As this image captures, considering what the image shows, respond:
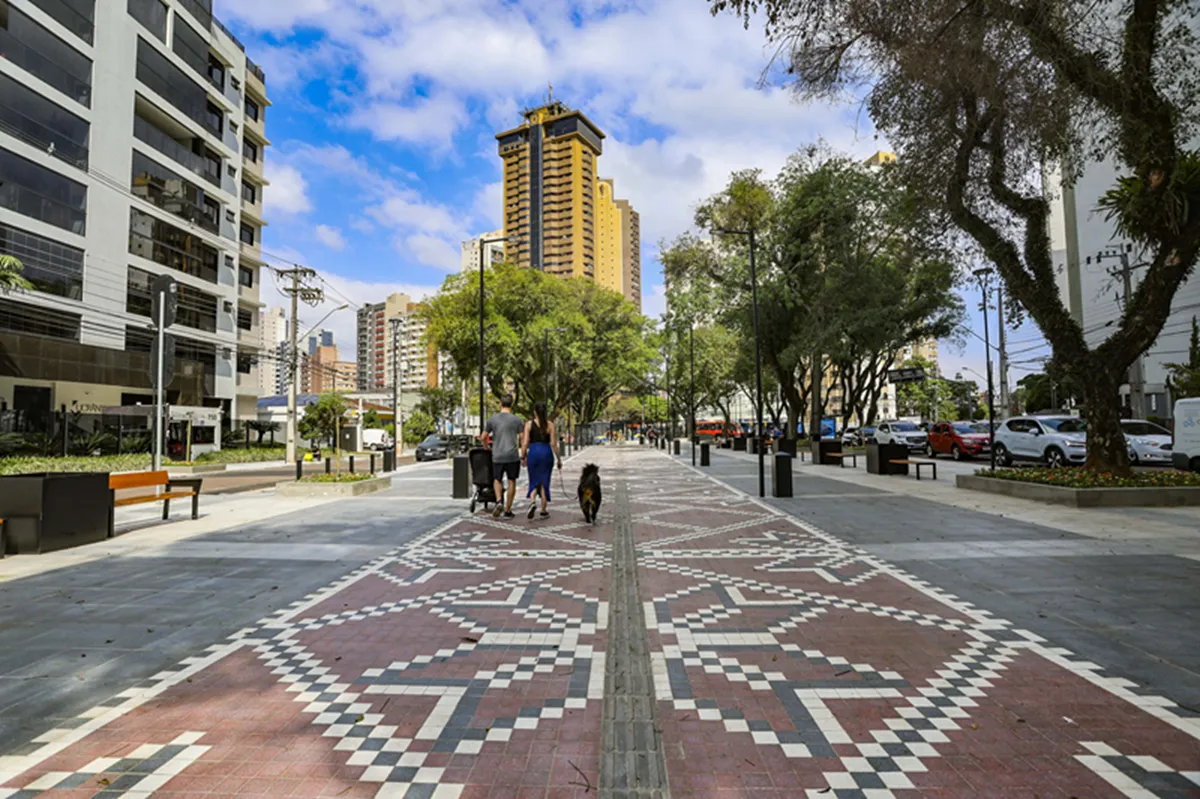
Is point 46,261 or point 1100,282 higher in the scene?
point 1100,282

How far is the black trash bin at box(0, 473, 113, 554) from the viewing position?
7371mm

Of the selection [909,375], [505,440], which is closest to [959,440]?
[909,375]

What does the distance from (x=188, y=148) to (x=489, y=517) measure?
38.1 meters

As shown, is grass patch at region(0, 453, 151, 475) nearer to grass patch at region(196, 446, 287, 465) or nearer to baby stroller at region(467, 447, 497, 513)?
grass patch at region(196, 446, 287, 465)

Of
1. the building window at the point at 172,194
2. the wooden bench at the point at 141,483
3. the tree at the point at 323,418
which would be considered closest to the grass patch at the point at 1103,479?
the wooden bench at the point at 141,483

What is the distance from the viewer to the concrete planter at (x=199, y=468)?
22.9m

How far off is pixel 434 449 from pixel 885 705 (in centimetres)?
3689

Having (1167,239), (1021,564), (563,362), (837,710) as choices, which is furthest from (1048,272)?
(563,362)

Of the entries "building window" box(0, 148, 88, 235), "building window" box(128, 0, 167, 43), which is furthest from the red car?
"building window" box(128, 0, 167, 43)

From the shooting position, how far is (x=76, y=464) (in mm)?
21000

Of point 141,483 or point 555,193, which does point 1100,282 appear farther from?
point 555,193

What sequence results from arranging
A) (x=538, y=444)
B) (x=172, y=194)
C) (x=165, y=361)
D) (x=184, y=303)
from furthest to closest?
(x=184, y=303)
(x=172, y=194)
(x=165, y=361)
(x=538, y=444)

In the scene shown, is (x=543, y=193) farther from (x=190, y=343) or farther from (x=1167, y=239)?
(x=1167, y=239)

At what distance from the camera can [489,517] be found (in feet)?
34.6
